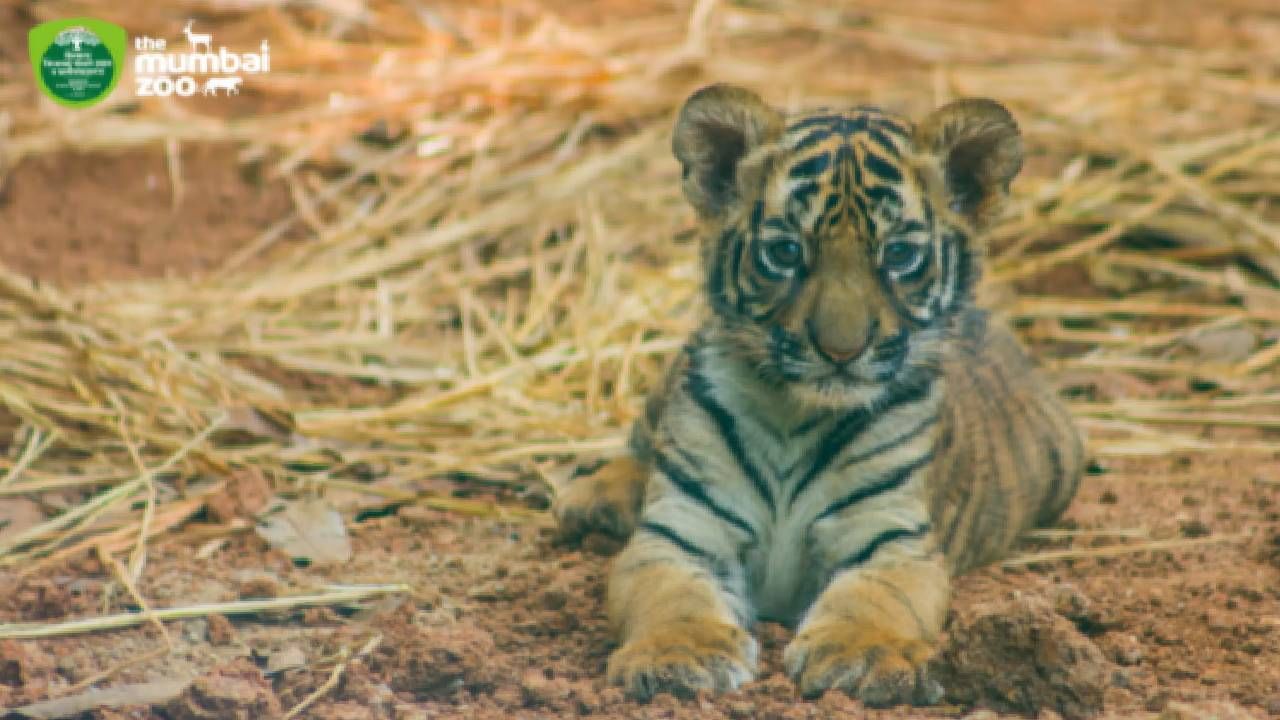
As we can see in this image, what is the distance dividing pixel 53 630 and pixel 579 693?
1381 millimetres

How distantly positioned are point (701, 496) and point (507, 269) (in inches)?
123

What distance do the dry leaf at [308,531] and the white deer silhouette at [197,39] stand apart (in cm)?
398

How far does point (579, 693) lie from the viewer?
3799 mm

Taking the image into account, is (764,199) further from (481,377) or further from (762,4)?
(762,4)

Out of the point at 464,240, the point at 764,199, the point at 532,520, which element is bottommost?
the point at 532,520

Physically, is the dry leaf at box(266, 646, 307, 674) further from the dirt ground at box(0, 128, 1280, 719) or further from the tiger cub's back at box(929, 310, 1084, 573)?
the tiger cub's back at box(929, 310, 1084, 573)

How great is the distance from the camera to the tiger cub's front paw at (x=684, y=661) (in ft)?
12.4

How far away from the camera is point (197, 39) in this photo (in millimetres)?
8750

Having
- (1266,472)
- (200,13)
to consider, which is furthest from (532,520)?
(200,13)

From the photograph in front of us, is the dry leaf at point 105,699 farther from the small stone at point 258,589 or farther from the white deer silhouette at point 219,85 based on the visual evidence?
the white deer silhouette at point 219,85

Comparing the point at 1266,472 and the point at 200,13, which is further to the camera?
A: the point at 200,13

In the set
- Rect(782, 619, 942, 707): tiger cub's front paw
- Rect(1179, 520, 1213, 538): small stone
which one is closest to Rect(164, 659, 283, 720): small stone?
Rect(782, 619, 942, 707): tiger cub's front paw

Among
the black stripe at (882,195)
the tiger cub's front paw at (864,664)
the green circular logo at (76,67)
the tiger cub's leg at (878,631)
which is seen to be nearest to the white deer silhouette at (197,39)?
the green circular logo at (76,67)

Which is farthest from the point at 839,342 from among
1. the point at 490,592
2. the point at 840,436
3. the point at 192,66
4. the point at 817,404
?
the point at 192,66
